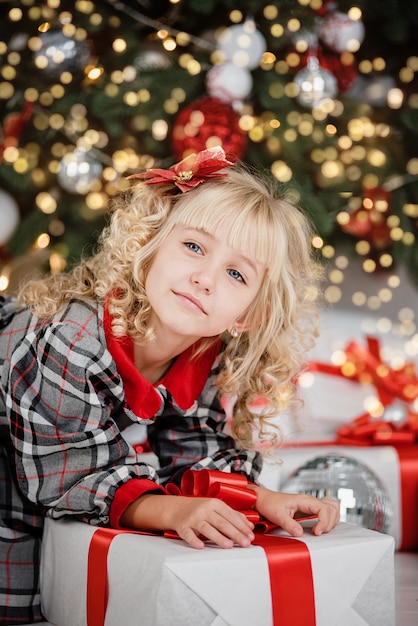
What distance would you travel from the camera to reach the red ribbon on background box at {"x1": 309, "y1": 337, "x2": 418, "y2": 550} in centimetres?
155

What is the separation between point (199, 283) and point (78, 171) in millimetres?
842

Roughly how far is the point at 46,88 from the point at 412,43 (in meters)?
1.12

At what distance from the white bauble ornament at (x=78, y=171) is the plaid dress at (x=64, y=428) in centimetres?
70

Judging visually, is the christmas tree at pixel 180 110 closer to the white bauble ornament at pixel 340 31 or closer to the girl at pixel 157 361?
the white bauble ornament at pixel 340 31

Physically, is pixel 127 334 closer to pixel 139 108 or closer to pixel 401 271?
pixel 139 108

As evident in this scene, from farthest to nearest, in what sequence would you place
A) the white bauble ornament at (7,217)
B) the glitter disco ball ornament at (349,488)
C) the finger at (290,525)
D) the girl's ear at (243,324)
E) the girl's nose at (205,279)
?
the white bauble ornament at (7,217)
the glitter disco ball ornament at (349,488)
the girl's ear at (243,324)
the girl's nose at (205,279)
the finger at (290,525)

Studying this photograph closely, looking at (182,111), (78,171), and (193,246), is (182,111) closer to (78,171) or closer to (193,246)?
(78,171)

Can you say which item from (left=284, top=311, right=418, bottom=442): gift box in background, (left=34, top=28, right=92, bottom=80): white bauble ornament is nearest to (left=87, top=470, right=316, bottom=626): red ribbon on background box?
(left=284, top=311, right=418, bottom=442): gift box in background

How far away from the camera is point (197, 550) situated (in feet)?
2.61

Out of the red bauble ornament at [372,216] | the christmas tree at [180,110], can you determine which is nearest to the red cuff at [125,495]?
the christmas tree at [180,110]

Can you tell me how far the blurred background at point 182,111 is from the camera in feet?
5.85

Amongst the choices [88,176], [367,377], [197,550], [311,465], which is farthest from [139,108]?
[197,550]

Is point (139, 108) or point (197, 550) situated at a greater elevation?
point (139, 108)

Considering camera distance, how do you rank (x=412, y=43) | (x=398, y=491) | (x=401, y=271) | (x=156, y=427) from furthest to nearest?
1. (x=401, y=271)
2. (x=412, y=43)
3. (x=398, y=491)
4. (x=156, y=427)
